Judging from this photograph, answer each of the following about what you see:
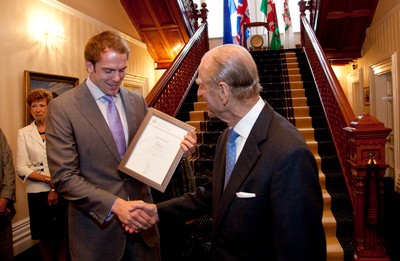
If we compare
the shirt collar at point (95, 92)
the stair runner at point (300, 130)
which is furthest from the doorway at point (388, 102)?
the shirt collar at point (95, 92)

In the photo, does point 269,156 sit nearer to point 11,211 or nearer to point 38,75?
point 11,211

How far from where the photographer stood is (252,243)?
1.25 meters

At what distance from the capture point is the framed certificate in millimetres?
1661

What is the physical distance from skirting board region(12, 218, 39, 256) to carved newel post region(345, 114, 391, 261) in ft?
11.9

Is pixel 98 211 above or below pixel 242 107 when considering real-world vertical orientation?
below

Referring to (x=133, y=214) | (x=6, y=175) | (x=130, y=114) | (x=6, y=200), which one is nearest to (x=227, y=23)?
(x=6, y=175)

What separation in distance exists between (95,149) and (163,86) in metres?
2.77

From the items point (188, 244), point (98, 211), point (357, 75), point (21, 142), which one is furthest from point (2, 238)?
point (357, 75)

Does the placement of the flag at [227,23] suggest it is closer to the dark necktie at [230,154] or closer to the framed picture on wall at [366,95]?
the framed picture on wall at [366,95]

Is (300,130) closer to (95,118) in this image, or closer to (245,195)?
(95,118)

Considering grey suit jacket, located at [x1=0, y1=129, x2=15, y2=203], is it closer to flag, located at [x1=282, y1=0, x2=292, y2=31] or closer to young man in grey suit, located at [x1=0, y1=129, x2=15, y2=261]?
young man in grey suit, located at [x1=0, y1=129, x2=15, y2=261]

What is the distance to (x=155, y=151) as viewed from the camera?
67.6 inches

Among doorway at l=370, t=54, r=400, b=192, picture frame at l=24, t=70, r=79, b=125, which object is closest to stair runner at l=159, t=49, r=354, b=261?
doorway at l=370, t=54, r=400, b=192

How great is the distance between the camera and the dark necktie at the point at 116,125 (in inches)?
67.3
